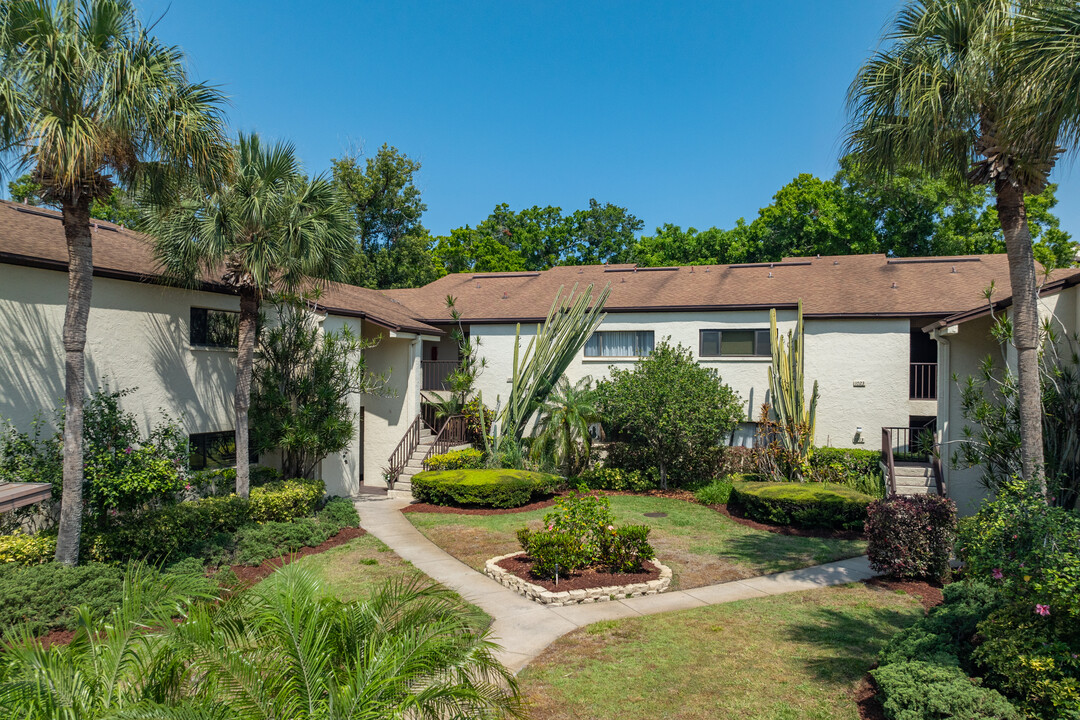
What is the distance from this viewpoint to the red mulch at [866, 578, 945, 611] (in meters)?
10.2

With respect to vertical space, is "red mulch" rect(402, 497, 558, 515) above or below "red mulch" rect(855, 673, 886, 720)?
below

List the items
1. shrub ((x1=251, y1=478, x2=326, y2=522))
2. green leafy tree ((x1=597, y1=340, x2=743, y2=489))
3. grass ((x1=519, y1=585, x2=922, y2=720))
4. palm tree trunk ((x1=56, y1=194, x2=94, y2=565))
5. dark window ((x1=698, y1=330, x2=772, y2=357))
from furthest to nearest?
dark window ((x1=698, y1=330, x2=772, y2=357))
green leafy tree ((x1=597, y1=340, x2=743, y2=489))
shrub ((x1=251, y1=478, x2=326, y2=522))
palm tree trunk ((x1=56, y1=194, x2=94, y2=565))
grass ((x1=519, y1=585, x2=922, y2=720))

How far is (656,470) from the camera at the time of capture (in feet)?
67.2

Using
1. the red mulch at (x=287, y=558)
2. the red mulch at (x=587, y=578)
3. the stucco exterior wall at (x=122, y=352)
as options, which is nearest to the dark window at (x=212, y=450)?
the stucco exterior wall at (x=122, y=352)

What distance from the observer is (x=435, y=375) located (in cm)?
2416

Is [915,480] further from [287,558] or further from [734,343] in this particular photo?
[287,558]

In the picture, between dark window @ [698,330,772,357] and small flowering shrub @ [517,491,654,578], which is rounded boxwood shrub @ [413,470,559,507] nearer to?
small flowering shrub @ [517,491,654,578]

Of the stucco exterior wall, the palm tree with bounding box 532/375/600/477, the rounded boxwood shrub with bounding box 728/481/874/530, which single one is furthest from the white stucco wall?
the stucco exterior wall

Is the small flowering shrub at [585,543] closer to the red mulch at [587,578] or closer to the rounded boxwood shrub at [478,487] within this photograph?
the red mulch at [587,578]

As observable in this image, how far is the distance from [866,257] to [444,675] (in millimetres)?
24461

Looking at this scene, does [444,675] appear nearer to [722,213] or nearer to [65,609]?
[65,609]

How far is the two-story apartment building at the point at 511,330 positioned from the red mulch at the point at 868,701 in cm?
777

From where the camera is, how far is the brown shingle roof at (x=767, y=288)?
67.5 feet

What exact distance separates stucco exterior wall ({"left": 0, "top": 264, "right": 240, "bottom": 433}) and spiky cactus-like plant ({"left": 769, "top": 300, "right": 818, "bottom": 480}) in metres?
15.1
